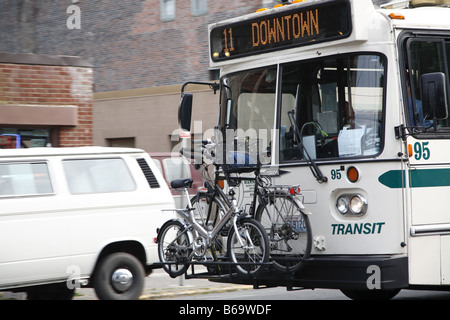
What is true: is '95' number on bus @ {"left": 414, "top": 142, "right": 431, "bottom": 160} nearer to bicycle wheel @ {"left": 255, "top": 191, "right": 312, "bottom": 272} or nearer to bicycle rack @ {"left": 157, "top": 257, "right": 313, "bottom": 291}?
bicycle wheel @ {"left": 255, "top": 191, "right": 312, "bottom": 272}

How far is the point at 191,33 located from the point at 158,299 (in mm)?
14929

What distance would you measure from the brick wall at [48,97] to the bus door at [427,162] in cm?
800

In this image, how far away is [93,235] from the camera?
9.70 meters

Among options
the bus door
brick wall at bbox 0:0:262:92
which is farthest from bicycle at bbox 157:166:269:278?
brick wall at bbox 0:0:262:92

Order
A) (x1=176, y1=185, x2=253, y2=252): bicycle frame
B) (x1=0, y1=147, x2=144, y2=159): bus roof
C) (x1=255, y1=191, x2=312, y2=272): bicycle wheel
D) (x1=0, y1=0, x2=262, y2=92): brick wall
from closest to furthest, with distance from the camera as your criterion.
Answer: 1. (x1=255, y1=191, x2=312, y2=272): bicycle wheel
2. (x1=176, y1=185, x2=253, y2=252): bicycle frame
3. (x1=0, y1=147, x2=144, y2=159): bus roof
4. (x1=0, y1=0, x2=262, y2=92): brick wall

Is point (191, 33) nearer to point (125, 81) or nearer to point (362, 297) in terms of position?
point (125, 81)

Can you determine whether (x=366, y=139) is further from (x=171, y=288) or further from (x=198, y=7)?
(x=198, y=7)

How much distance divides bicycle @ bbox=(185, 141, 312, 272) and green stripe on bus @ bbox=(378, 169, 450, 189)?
0.83 metres

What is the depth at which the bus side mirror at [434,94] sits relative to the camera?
7.17m

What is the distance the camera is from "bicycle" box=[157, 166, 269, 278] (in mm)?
7703

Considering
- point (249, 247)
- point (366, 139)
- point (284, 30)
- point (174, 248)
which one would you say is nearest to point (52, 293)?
point (174, 248)

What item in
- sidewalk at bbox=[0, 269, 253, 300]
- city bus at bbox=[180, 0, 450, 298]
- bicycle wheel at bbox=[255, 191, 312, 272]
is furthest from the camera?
sidewalk at bbox=[0, 269, 253, 300]

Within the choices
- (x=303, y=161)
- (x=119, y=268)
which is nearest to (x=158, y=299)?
(x=119, y=268)

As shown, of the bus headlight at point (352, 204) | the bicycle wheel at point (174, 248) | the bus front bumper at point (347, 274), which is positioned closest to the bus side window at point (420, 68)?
the bus headlight at point (352, 204)
